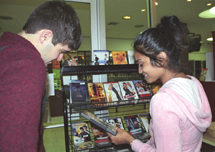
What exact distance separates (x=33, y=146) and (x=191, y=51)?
2980 millimetres

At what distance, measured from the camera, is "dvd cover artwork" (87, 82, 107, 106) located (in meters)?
1.79

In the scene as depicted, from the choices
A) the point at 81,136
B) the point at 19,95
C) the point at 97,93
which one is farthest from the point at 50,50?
the point at 81,136

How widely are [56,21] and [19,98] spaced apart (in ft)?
1.40

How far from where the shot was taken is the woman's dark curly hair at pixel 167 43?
97 centimetres

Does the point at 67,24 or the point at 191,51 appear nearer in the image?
the point at 67,24

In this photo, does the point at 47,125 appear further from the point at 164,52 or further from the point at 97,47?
the point at 164,52

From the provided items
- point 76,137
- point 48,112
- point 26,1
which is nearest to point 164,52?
point 76,137

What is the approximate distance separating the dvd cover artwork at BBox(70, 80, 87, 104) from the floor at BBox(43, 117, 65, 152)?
0.88 m

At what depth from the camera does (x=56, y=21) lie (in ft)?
2.60

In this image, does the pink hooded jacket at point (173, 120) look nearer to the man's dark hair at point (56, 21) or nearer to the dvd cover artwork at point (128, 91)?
the man's dark hair at point (56, 21)

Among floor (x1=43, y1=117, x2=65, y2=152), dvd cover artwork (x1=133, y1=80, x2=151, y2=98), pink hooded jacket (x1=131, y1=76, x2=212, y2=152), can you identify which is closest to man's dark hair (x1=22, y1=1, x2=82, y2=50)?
pink hooded jacket (x1=131, y1=76, x2=212, y2=152)

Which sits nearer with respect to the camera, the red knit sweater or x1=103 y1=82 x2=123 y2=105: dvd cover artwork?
the red knit sweater

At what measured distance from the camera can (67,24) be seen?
82 centimetres

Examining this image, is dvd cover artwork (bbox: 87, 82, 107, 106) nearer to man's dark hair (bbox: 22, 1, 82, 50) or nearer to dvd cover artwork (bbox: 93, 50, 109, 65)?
dvd cover artwork (bbox: 93, 50, 109, 65)
